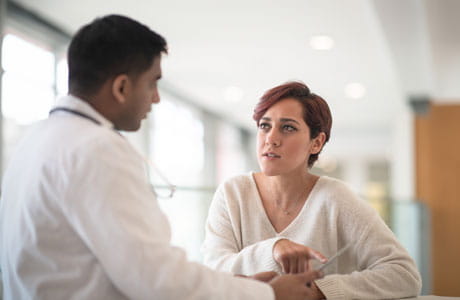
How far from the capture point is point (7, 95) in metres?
4.98

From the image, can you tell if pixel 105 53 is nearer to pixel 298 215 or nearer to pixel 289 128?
pixel 289 128

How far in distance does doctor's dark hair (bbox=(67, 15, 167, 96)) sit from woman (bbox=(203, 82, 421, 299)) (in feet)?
1.95

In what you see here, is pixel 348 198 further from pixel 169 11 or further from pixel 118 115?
pixel 169 11

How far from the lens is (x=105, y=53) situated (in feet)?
3.78

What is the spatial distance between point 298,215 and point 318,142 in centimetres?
24

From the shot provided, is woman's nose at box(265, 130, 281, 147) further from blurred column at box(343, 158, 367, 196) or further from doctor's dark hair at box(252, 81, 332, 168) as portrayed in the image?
blurred column at box(343, 158, 367, 196)

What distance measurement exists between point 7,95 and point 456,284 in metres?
6.21

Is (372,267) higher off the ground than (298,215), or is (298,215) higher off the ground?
(298,215)

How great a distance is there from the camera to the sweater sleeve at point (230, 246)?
1494 mm

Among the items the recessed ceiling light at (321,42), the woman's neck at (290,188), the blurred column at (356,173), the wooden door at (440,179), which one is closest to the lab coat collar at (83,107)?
the woman's neck at (290,188)

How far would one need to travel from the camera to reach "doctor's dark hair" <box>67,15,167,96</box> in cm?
116

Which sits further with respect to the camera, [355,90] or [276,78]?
[355,90]

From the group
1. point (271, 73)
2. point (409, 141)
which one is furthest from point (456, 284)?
point (271, 73)

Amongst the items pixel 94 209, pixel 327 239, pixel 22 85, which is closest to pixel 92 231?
pixel 94 209
